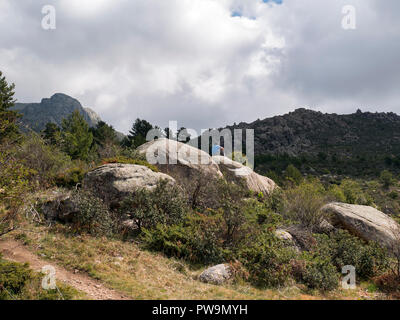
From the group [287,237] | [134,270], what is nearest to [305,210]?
[287,237]

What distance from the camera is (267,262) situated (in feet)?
30.8

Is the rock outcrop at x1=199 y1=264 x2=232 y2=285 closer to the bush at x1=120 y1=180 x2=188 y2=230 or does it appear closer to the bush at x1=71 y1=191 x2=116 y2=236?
the bush at x1=120 y1=180 x2=188 y2=230

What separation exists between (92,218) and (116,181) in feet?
8.16

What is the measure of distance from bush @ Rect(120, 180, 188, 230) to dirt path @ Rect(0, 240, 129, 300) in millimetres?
4025

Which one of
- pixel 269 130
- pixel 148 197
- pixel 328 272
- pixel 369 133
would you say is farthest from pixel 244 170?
pixel 369 133

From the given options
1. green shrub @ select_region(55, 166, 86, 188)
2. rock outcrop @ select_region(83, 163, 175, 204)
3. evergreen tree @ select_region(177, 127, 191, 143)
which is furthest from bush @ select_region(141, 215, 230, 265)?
evergreen tree @ select_region(177, 127, 191, 143)

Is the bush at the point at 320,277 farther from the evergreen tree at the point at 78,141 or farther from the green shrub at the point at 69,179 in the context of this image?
the evergreen tree at the point at 78,141

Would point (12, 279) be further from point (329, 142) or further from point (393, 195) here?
point (329, 142)

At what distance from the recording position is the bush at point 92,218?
10.9 m

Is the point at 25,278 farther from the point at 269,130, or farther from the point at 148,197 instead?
the point at 269,130

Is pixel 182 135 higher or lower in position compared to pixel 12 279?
higher

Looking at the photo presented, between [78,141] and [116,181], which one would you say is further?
[78,141]
